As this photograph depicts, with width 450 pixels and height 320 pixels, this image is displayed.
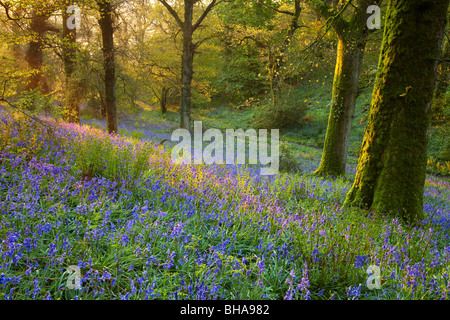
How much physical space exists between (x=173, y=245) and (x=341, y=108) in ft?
26.2

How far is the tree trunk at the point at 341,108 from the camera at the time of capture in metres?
8.53

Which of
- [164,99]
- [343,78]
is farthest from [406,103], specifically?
[164,99]

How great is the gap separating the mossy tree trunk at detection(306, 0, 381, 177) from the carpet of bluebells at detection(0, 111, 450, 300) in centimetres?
448

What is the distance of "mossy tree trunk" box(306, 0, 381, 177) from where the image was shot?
8109mm

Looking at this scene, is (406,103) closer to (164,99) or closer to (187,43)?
(187,43)

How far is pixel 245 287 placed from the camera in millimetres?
2125

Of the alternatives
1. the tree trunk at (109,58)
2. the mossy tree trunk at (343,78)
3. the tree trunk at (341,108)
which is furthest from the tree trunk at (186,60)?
the tree trunk at (341,108)

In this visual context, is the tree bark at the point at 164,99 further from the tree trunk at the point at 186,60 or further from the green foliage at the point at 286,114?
the tree trunk at the point at 186,60

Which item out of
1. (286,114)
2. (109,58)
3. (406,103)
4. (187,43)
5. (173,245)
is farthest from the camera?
(286,114)

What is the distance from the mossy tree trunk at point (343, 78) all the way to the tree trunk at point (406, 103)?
11.4 feet

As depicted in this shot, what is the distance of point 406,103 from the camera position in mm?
4641

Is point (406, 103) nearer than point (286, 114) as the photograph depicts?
Yes

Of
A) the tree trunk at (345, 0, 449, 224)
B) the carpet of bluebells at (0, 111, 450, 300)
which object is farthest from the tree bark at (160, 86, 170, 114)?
the tree trunk at (345, 0, 449, 224)
